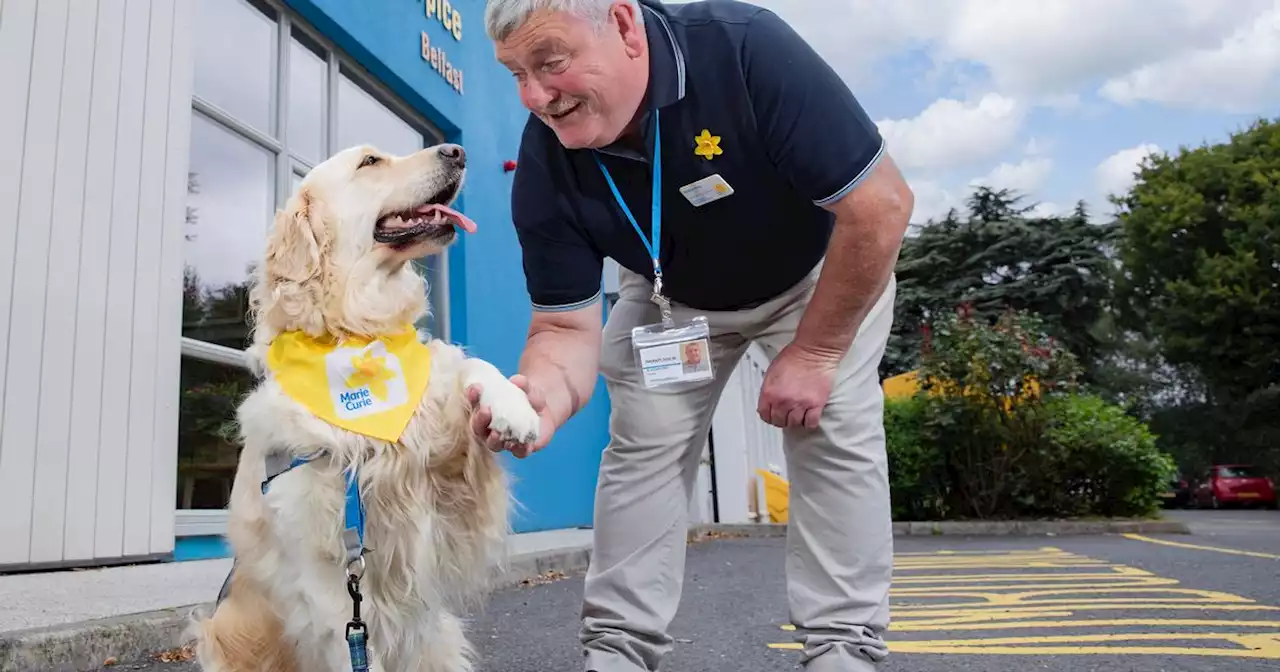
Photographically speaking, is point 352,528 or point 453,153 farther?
point 453,153

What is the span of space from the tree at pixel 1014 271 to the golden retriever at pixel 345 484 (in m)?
29.7

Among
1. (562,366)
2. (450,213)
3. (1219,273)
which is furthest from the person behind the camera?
(1219,273)

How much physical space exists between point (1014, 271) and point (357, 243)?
109ft

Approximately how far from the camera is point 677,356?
244cm

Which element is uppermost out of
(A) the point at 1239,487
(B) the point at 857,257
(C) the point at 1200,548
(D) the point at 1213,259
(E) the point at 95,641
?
(D) the point at 1213,259

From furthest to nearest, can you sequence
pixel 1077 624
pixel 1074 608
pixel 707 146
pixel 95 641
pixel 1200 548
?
pixel 1200 548 → pixel 1074 608 → pixel 1077 624 → pixel 95 641 → pixel 707 146

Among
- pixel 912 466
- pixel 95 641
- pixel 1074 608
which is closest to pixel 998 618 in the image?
pixel 1074 608

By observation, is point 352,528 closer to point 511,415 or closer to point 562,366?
point 511,415

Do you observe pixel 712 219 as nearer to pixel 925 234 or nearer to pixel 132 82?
pixel 132 82

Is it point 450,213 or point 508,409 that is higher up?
point 450,213

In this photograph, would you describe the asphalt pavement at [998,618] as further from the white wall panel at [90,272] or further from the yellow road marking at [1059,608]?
the white wall panel at [90,272]

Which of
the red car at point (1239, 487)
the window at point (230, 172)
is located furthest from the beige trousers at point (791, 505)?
the red car at point (1239, 487)

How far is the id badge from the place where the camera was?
7.97 feet

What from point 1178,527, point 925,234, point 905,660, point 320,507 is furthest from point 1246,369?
point 320,507
